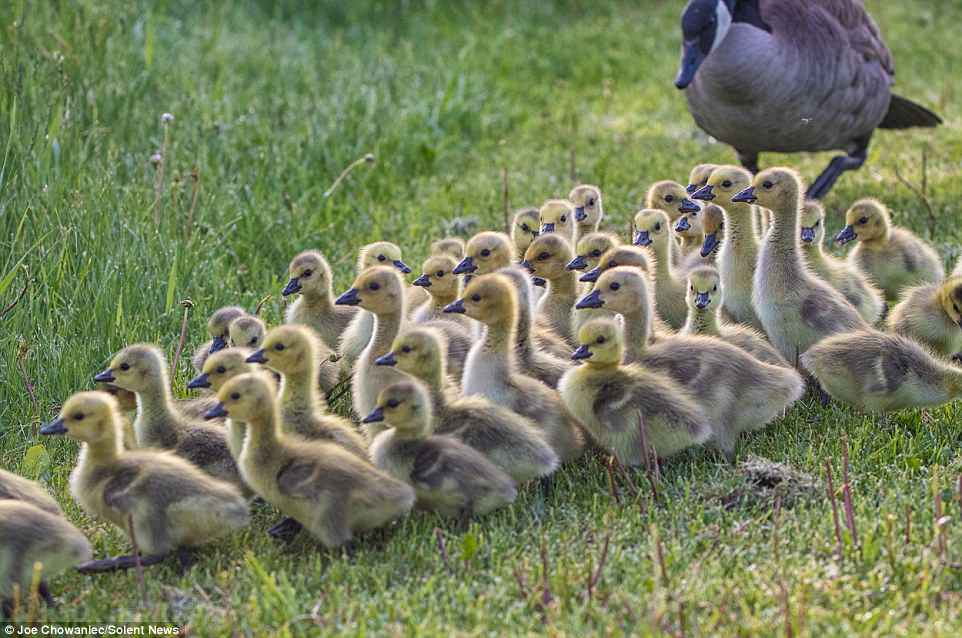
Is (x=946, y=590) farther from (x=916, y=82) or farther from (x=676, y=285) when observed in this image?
(x=916, y=82)

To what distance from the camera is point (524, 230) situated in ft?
21.8

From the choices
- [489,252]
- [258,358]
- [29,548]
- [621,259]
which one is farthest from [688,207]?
[29,548]

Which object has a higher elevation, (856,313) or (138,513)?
(856,313)

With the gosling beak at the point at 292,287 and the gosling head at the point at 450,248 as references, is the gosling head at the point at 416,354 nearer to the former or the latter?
the gosling beak at the point at 292,287

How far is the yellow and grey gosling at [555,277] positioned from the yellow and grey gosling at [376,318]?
0.67 meters

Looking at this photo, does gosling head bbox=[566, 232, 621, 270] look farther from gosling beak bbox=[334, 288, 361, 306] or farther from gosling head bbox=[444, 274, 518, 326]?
gosling beak bbox=[334, 288, 361, 306]

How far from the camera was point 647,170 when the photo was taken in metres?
9.15

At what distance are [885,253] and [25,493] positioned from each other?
158 inches

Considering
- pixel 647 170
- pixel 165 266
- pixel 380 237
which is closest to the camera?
pixel 165 266

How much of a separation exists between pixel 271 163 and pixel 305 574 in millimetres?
4704

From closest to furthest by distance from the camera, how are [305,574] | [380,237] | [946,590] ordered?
1. [946,590]
2. [305,574]
3. [380,237]

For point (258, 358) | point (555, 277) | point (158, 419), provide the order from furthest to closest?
1. point (555, 277)
2. point (158, 419)
3. point (258, 358)

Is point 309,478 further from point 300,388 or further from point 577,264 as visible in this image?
point 577,264

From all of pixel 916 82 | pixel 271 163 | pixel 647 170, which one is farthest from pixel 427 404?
pixel 916 82
